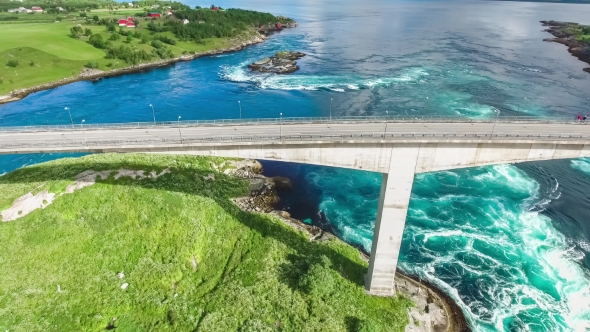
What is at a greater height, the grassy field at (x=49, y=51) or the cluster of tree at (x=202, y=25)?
the cluster of tree at (x=202, y=25)

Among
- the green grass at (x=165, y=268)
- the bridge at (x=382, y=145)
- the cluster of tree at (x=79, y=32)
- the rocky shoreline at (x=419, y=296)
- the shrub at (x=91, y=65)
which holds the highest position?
the bridge at (x=382, y=145)

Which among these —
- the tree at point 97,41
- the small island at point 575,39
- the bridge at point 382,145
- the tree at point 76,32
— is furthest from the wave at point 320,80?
the bridge at point 382,145

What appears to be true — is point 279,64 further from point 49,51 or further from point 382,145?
point 382,145

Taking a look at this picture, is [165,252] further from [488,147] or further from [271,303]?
[488,147]

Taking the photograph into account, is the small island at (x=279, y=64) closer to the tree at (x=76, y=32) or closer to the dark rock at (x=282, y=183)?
the dark rock at (x=282, y=183)

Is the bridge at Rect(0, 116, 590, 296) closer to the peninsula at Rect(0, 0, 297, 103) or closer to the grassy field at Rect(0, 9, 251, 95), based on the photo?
the peninsula at Rect(0, 0, 297, 103)

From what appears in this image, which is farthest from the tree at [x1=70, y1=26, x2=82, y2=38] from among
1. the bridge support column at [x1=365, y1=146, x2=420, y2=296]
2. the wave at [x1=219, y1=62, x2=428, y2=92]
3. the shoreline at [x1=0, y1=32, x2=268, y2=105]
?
the bridge support column at [x1=365, y1=146, x2=420, y2=296]

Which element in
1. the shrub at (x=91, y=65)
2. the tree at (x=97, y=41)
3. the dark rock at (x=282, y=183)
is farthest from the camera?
the tree at (x=97, y=41)
